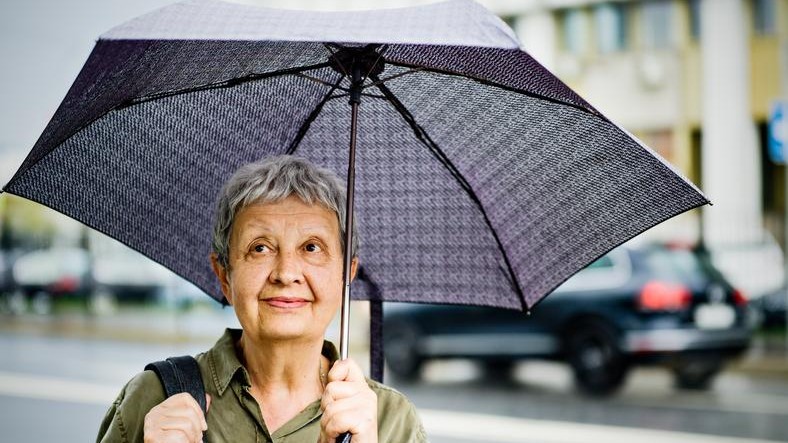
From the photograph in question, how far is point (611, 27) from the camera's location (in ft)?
82.1

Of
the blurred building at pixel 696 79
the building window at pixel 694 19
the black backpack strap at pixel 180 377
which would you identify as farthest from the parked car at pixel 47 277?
the black backpack strap at pixel 180 377

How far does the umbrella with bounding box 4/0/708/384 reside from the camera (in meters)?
2.31

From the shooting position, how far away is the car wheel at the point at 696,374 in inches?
466

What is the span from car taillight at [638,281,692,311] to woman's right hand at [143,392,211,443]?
375 inches

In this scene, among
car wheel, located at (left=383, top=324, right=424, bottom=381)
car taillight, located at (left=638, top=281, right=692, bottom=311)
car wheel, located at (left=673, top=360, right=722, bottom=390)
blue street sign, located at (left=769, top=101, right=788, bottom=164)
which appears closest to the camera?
car taillight, located at (left=638, top=281, right=692, bottom=311)

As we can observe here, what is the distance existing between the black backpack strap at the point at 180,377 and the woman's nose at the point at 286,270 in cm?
25

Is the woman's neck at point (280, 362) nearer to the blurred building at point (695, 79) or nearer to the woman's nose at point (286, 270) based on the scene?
the woman's nose at point (286, 270)

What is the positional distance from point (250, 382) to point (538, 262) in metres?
0.94

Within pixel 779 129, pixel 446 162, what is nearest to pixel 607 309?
pixel 779 129

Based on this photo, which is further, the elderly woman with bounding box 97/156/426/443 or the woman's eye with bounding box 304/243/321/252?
the woman's eye with bounding box 304/243/321/252

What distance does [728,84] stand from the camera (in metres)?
23.1

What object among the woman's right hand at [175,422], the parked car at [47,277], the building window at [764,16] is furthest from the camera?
the parked car at [47,277]

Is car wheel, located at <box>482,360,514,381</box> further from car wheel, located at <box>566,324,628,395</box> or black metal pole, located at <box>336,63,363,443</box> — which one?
black metal pole, located at <box>336,63,363,443</box>

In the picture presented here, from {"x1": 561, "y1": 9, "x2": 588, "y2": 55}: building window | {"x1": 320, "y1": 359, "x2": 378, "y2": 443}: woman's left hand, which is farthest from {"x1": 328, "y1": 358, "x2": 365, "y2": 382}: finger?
{"x1": 561, "y1": 9, "x2": 588, "y2": 55}: building window
